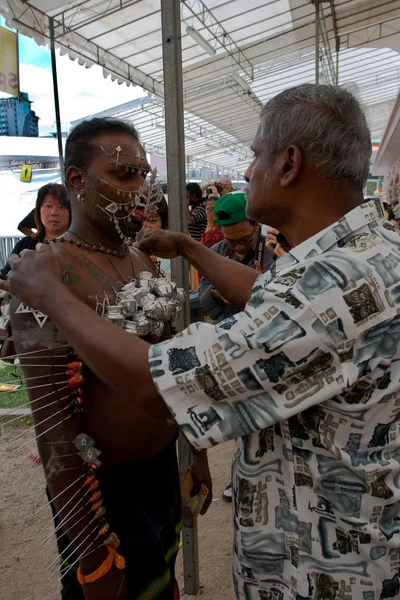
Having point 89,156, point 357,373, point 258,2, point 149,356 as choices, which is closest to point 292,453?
point 357,373

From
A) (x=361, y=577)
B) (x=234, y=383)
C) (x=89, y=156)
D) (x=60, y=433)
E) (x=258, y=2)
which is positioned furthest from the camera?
(x=258, y=2)

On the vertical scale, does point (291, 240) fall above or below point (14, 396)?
above

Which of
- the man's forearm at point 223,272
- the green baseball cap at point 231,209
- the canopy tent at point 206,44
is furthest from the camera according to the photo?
the green baseball cap at point 231,209

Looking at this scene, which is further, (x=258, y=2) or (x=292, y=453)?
(x=258, y=2)

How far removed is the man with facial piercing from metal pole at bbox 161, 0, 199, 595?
28cm

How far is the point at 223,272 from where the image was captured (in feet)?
5.51

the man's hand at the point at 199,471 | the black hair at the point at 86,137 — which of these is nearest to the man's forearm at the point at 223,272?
the black hair at the point at 86,137

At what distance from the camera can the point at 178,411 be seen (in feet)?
3.02

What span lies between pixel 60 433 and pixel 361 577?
32.2 inches

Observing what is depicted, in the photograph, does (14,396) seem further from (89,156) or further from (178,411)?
(178,411)

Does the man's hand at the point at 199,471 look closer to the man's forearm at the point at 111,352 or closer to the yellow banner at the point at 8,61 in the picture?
the man's forearm at the point at 111,352

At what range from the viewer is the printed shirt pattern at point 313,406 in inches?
34.0

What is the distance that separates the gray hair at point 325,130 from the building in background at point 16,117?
892 centimetres

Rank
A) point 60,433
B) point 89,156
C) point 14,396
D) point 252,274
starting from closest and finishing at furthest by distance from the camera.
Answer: point 60,433
point 89,156
point 252,274
point 14,396
